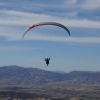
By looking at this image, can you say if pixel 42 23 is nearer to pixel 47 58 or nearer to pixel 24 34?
pixel 24 34

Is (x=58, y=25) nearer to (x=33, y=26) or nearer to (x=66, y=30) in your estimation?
(x=66, y=30)

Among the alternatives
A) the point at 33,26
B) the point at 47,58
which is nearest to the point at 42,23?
the point at 33,26

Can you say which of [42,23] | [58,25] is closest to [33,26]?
[42,23]

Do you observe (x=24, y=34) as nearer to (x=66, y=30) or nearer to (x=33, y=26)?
(x=33, y=26)

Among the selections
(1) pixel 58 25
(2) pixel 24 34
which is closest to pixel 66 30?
(1) pixel 58 25

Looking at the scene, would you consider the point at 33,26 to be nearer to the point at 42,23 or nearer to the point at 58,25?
the point at 42,23

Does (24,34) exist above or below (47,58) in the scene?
above

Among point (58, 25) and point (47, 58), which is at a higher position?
point (58, 25)

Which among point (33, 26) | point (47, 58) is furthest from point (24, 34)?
point (47, 58)
